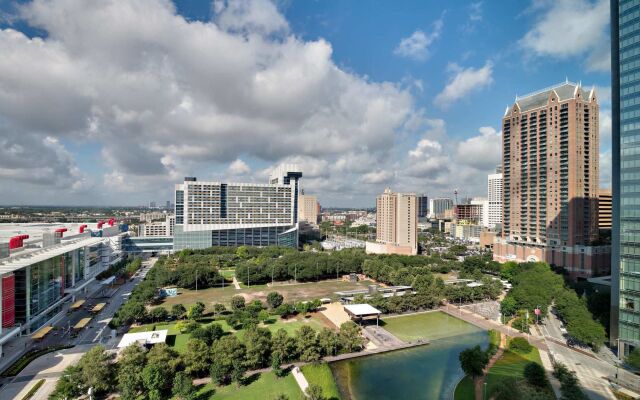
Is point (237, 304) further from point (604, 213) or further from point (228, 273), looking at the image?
point (604, 213)

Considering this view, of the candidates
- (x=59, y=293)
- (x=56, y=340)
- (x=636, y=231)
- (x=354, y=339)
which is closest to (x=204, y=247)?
(x=59, y=293)

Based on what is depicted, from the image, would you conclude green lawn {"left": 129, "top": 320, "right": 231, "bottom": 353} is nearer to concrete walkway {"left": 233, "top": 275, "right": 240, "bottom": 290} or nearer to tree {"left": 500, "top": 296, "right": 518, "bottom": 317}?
concrete walkway {"left": 233, "top": 275, "right": 240, "bottom": 290}

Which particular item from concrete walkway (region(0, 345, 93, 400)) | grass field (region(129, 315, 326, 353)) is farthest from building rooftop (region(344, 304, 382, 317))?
concrete walkway (region(0, 345, 93, 400))

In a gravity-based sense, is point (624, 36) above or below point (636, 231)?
above

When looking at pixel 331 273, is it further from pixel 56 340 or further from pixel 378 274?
pixel 56 340

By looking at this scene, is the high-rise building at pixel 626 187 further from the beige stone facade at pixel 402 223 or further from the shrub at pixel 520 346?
the beige stone facade at pixel 402 223

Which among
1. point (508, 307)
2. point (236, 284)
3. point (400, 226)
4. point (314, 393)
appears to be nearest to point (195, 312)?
point (236, 284)

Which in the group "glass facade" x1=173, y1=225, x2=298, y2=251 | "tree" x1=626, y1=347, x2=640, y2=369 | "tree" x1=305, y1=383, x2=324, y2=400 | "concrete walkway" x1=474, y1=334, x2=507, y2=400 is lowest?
"concrete walkway" x1=474, y1=334, x2=507, y2=400
